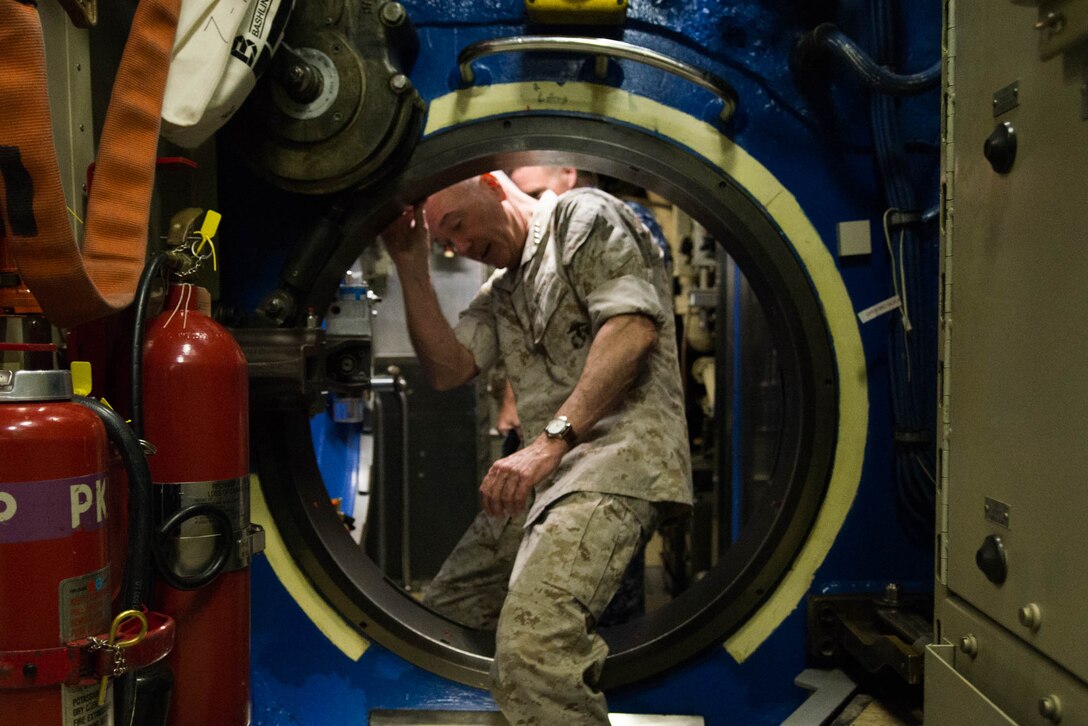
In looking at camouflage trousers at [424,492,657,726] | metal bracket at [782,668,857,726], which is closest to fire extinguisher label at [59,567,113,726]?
camouflage trousers at [424,492,657,726]

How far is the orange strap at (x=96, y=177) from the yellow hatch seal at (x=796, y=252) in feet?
2.29

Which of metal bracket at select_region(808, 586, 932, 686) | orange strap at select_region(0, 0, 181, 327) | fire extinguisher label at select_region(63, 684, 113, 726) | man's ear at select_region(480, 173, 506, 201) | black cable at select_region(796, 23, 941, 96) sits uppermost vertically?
black cable at select_region(796, 23, 941, 96)

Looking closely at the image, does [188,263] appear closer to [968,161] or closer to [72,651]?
[72,651]

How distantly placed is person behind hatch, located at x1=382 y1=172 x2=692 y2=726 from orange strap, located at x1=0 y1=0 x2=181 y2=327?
0.85m

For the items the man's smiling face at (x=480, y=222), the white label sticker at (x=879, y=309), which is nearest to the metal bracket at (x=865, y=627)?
the white label sticker at (x=879, y=309)

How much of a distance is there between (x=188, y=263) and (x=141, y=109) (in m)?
0.27

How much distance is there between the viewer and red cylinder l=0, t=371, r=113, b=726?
1.00m

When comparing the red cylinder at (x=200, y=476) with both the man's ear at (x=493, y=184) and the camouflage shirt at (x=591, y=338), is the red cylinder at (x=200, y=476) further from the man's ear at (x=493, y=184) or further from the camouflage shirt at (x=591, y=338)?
the man's ear at (x=493, y=184)

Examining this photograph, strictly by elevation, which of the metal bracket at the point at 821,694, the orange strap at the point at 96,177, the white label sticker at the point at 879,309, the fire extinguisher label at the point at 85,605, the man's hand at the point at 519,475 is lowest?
the metal bracket at the point at 821,694

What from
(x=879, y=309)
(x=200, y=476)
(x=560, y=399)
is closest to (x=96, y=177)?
(x=200, y=476)

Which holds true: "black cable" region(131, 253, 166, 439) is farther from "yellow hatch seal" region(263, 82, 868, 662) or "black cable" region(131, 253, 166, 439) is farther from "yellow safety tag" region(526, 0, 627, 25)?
"yellow safety tag" region(526, 0, 627, 25)

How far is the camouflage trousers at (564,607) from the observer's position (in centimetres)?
161

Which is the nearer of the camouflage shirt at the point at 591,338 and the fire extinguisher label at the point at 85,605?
the fire extinguisher label at the point at 85,605

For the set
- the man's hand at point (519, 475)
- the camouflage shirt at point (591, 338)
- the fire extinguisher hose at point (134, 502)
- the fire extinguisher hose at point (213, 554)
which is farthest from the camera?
the camouflage shirt at point (591, 338)
